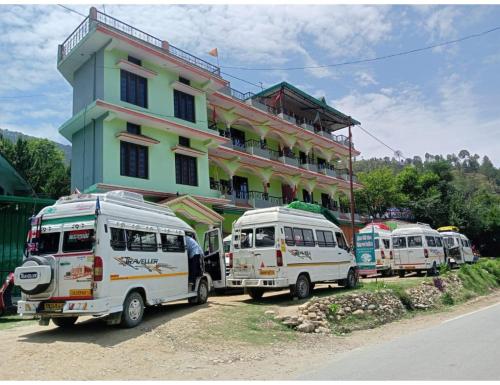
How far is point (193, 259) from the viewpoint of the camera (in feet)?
39.7

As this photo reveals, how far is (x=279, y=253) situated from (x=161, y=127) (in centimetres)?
1120

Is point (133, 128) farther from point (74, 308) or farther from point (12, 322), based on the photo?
point (74, 308)

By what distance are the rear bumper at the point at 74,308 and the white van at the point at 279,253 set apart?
205 inches

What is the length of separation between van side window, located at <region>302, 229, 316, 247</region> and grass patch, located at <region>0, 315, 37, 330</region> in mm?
8012

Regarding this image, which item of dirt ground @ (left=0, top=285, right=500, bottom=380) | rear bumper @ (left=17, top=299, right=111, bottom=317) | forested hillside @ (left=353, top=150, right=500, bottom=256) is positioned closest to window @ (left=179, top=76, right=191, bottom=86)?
dirt ground @ (left=0, top=285, right=500, bottom=380)

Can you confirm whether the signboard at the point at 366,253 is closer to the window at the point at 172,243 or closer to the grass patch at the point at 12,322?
the window at the point at 172,243

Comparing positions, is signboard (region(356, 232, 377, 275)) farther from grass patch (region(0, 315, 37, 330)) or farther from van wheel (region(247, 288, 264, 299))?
grass patch (region(0, 315, 37, 330))

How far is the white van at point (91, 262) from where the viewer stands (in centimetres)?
835

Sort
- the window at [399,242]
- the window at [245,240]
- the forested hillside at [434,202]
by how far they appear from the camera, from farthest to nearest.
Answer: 1. the forested hillside at [434,202]
2. the window at [399,242]
3. the window at [245,240]

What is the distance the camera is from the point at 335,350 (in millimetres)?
8383

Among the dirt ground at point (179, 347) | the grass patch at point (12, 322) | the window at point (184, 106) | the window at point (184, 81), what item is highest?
the window at point (184, 81)

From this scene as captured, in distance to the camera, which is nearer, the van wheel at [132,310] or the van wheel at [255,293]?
the van wheel at [132,310]

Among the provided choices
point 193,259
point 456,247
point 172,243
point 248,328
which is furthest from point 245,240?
point 456,247

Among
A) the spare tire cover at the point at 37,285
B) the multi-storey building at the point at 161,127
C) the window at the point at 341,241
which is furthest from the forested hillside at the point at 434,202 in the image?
the spare tire cover at the point at 37,285
